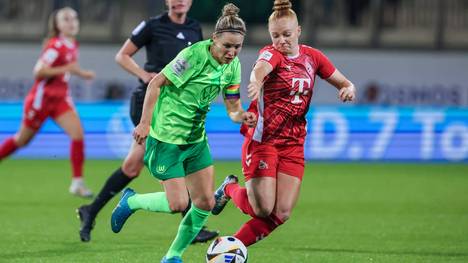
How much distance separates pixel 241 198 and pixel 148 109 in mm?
1198

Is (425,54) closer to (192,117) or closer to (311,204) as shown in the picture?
(311,204)

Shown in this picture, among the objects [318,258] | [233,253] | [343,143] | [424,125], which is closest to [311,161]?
[343,143]

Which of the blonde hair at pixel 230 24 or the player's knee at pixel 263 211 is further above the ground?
the blonde hair at pixel 230 24

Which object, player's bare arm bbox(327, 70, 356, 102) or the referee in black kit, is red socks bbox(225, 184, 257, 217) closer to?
the referee in black kit

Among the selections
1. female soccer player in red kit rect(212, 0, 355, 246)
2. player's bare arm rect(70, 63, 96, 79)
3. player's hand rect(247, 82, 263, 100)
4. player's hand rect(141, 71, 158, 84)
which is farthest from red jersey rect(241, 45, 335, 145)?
player's bare arm rect(70, 63, 96, 79)

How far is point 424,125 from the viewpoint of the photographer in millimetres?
16859

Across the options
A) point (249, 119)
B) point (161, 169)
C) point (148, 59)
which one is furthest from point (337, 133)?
point (249, 119)

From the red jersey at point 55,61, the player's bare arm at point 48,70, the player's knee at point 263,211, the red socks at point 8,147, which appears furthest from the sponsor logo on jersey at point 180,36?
the red socks at point 8,147

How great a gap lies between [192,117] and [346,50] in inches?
489

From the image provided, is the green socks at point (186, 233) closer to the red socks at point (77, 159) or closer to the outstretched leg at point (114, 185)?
the outstretched leg at point (114, 185)

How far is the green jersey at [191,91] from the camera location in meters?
6.86

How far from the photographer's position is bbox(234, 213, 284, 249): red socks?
726 cm

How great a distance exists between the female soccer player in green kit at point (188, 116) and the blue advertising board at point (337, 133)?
376 inches

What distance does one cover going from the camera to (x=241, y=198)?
7.60 meters
